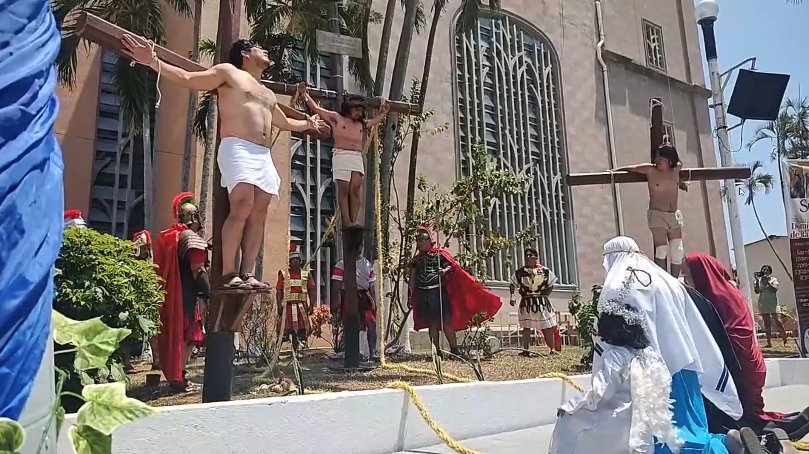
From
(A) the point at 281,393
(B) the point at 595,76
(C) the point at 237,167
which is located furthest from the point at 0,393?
(B) the point at 595,76

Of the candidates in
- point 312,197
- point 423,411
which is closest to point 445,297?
point 423,411

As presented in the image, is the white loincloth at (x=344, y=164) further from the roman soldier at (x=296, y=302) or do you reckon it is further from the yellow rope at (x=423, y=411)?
the roman soldier at (x=296, y=302)

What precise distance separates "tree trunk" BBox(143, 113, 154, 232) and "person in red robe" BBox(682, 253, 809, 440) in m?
10.6

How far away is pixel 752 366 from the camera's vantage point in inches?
176

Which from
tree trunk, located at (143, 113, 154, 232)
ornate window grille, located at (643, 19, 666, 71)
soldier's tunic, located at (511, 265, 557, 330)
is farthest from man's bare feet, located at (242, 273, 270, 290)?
ornate window grille, located at (643, 19, 666, 71)

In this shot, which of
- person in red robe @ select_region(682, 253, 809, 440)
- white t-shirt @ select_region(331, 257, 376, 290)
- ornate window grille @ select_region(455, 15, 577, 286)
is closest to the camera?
person in red robe @ select_region(682, 253, 809, 440)

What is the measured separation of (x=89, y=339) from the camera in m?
1.16

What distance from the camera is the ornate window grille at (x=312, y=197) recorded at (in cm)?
A: 1370

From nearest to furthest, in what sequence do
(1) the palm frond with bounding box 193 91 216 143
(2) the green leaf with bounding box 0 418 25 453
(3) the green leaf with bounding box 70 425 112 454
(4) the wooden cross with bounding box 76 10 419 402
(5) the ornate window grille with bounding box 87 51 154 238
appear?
(2) the green leaf with bounding box 0 418 25 453, (3) the green leaf with bounding box 70 425 112 454, (4) the wooden cross with bounding box 76 10 419 402, (1) the palm frond with bounding box 193 91 216 143, (5) the ornate window grille with bounding box 87 51 154 238

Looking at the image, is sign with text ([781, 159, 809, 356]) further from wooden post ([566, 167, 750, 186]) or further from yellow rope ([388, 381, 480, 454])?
yellow rope ([388, 381, 480, 454])

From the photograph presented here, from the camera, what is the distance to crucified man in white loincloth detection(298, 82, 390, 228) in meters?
6.42

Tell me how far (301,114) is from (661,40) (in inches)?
883

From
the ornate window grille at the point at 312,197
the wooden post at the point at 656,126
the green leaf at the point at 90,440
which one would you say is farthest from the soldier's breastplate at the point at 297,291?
the green leaf at the point at 90,440

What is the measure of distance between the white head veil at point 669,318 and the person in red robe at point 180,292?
3495 millimetres
